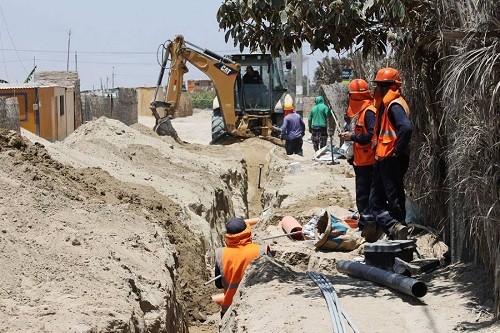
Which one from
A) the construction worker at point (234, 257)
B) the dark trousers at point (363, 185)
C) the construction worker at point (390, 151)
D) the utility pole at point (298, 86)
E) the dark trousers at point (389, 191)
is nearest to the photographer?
the construction worker at point (234, 257)

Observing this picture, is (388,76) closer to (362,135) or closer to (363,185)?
(362,135)

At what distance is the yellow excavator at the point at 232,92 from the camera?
2289cm

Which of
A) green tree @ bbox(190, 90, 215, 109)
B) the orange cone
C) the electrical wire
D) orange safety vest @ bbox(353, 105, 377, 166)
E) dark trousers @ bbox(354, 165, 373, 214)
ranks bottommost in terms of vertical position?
green tree @ bbox(190, 90, 215, 109)

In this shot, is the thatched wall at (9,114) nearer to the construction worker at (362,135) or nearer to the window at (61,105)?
the construction worker at (362,135)

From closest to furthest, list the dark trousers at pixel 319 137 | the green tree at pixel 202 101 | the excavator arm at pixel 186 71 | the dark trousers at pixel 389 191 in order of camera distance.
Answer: the dark trousers at pixel 389 191 → the excavator arm at pixel 186 71 → the dark trousers at pixel 319 137 → the green tree at pixel 202 101

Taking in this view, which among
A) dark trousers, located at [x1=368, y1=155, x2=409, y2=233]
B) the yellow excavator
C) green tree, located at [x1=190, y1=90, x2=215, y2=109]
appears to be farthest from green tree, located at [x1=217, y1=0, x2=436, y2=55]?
green tree, located at [x1=190, y1=90, x2=215, y2=109]

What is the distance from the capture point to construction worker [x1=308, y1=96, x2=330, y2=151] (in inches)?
944

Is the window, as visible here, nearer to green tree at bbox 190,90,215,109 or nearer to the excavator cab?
the excavator cab

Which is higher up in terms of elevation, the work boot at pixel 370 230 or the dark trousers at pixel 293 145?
the work boot at pixel 370 230

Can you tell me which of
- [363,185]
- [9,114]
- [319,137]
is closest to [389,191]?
[363,185]

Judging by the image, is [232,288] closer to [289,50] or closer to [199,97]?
[289,50]

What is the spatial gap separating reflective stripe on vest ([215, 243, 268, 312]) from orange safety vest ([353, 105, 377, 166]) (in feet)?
8.38

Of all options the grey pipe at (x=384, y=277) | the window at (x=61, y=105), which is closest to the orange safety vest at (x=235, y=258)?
the grey pipe at (x=384, y=277)

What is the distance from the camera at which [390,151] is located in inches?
372
